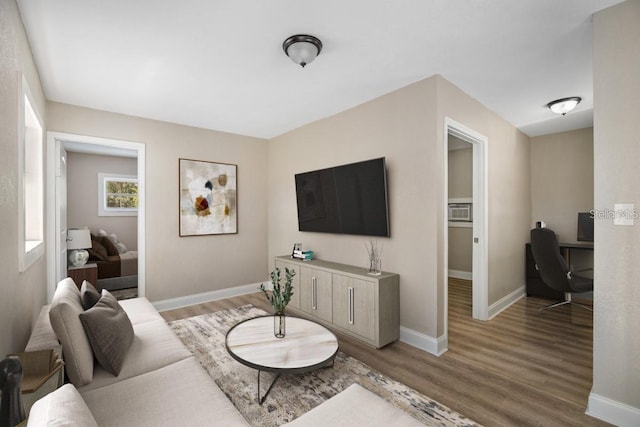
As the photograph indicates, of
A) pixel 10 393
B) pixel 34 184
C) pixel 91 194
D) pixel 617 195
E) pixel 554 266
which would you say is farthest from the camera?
pixel 91 194

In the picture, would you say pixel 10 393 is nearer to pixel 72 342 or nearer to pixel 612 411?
pixel 72 342

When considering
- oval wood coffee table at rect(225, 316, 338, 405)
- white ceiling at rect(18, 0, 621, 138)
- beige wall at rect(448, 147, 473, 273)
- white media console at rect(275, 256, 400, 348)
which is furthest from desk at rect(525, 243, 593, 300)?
oval wood coffee table at rect(225, 316, 338, 405)

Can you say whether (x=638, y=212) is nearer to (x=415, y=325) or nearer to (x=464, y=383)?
(x=464, y=383)

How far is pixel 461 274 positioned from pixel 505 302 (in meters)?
1.82

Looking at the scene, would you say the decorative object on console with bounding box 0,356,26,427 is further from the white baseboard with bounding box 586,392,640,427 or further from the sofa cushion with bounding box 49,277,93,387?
the white baseboard with bounding box 586,392,640,427

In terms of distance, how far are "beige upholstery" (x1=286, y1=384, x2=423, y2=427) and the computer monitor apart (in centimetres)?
470

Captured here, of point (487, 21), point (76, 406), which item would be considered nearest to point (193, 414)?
point (76, 406)

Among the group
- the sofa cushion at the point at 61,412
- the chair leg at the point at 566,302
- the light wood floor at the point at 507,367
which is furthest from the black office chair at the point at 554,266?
the sofa cushion at the point at 61,412

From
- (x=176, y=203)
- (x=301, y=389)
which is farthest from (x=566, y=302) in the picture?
(x=176, y=203)

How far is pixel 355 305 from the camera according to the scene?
122 inches

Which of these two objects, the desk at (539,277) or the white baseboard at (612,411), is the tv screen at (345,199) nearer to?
the white baseboard at (612,411)

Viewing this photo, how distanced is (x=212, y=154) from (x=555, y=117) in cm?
486

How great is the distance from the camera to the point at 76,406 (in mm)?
1010

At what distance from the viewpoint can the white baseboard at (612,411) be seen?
1800 millimetres
